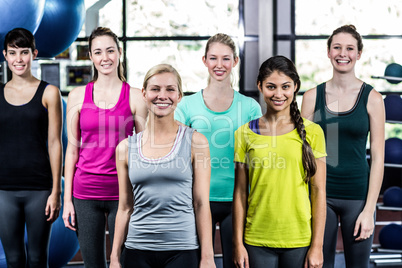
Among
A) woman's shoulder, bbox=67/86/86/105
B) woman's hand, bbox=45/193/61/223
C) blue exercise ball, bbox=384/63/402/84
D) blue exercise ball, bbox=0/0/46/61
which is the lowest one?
woman's hand, bbox=45/193/61/223

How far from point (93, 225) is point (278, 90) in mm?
917

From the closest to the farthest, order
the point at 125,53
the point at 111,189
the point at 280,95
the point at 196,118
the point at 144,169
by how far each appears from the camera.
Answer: the point at 144,169
the point at 280,95
the point at 111,189
the point at 196,118
the point at 125,53

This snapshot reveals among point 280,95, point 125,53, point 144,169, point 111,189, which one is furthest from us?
point 125,53

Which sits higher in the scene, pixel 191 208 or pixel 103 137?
pixel 103 137

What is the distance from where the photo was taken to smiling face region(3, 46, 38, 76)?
6.63 feet

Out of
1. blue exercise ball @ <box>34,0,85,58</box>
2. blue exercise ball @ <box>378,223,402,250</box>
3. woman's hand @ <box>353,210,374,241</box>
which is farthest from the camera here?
blue exercise ball @ <box>378,223,402,250</box>

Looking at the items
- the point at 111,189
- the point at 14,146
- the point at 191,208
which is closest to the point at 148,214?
the point at 191,208

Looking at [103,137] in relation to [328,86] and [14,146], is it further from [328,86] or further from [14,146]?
[328,86]

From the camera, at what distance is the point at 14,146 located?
6.61 feet

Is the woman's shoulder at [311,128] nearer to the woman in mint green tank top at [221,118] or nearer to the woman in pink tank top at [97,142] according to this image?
the woman in mint green tank top at [221,118]

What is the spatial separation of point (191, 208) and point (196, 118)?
2.00ft

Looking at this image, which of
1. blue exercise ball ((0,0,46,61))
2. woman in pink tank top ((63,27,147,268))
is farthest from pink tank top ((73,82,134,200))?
blue exercise ball ((0,0,46,61))

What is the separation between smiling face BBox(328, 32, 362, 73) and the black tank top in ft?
4.12

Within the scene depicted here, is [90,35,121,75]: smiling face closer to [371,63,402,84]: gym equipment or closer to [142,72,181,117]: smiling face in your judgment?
[142,72,181,117]: smiling face
